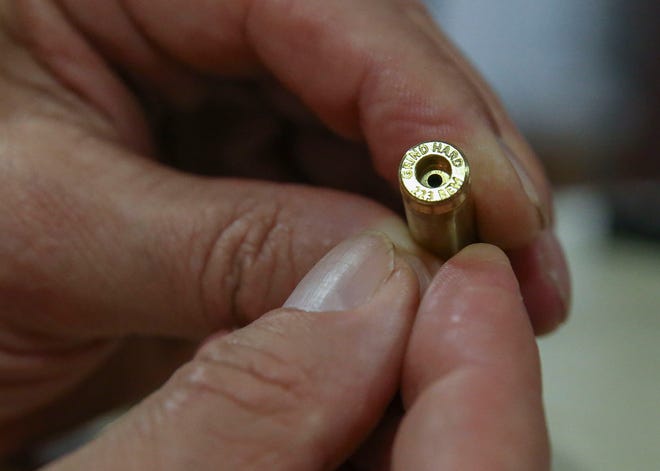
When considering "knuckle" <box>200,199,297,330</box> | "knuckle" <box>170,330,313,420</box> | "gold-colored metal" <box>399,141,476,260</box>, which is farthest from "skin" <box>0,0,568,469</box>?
"knuckle" <box>170,330,313,420</box>

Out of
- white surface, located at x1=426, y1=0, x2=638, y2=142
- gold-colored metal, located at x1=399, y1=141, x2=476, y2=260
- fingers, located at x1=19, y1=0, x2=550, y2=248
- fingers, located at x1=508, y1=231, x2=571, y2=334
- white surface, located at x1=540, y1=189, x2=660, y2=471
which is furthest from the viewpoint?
white surface, located at x1=426, y1=0, x2=638, y2=142

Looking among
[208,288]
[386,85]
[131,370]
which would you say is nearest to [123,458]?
[208,288]

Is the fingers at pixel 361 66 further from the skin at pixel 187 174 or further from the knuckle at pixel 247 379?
the knuckle at pixel 247 379

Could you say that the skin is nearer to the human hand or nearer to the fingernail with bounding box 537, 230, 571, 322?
the fingernail with bounding box 537, 230, 571, 322

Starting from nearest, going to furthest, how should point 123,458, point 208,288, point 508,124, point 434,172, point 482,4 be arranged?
point 123,458 < point 434,172 < point 208,288 < point 508,124 < point 482,4

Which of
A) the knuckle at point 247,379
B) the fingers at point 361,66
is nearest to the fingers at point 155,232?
the fingers at point 361,66

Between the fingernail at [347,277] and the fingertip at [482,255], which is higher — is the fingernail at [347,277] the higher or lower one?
the lower one

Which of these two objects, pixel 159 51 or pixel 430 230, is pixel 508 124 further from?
pixel 159 51
